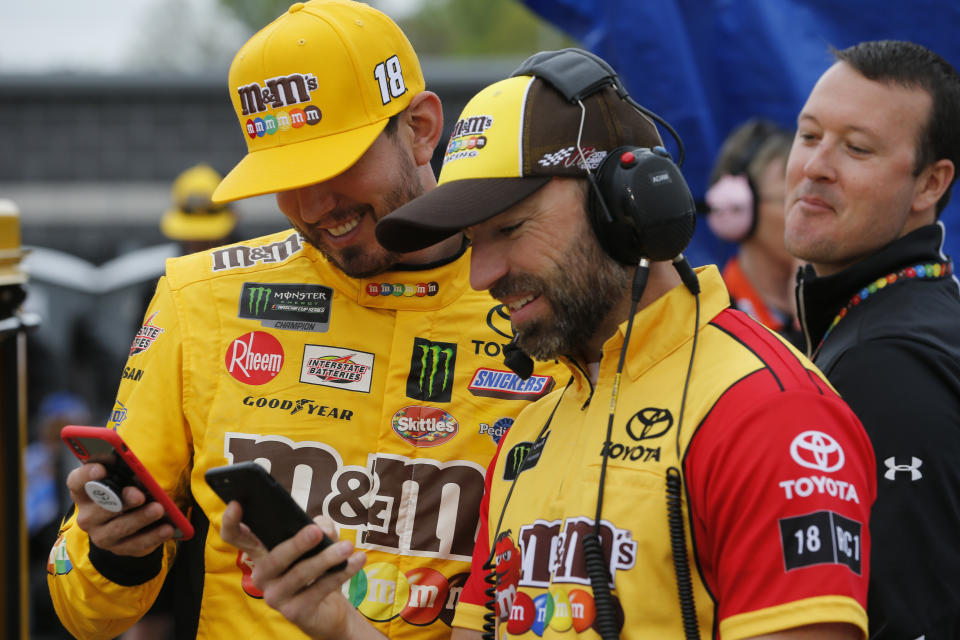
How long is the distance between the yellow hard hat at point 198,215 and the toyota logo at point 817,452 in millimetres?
6080

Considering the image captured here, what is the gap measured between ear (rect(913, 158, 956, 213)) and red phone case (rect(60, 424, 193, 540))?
1.92 metres

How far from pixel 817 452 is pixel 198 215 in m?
6.81

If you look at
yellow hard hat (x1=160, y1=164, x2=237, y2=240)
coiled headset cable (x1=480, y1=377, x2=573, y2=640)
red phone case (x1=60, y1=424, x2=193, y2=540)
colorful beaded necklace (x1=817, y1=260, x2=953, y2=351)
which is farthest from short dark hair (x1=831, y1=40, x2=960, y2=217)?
yellow hard hat (x1=160, y1=164, x2=237, y2=240)

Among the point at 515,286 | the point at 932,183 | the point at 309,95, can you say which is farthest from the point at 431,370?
the point at 932,183

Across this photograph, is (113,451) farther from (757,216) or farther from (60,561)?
(757,216)

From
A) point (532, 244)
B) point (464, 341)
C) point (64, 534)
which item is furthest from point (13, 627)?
point (532, 244)

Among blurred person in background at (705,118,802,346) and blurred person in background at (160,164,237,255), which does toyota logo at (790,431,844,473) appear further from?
blurred person in background at (160,164,237,255)

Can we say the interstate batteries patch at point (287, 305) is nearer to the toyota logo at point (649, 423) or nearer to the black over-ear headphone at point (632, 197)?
the black over-ear headphone at point (632, 197)

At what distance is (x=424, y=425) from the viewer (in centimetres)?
250

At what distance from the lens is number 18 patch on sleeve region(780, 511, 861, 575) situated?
5.40ft

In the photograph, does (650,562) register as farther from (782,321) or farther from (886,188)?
(782,321)

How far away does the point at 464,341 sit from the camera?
2.58m

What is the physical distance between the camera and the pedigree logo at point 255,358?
255 centimetres

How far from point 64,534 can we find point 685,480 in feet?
5.11
